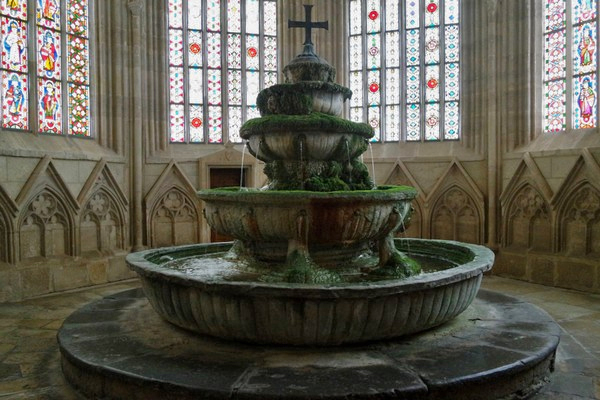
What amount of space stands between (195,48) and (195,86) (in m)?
0.79

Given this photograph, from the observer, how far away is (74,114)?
919cm

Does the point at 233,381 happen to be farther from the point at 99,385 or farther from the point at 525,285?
the point at 525,285

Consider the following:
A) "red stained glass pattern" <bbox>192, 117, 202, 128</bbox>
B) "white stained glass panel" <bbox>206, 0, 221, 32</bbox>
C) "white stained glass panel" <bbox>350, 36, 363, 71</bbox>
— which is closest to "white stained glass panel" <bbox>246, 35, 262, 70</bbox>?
"white stained glass panel" <bbox>206, 0, 221, 32</bbox>

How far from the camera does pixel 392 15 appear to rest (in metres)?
11.0

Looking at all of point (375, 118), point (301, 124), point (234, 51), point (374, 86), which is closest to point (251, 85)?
point (234, 51)

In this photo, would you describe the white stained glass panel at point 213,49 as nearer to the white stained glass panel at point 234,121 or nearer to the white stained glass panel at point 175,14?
the white stained glass panel at point 175,14

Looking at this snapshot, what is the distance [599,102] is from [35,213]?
921 centimetres

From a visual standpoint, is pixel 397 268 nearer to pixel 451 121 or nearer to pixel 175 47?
pixel 451 121

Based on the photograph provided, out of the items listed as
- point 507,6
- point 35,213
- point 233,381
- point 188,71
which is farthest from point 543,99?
point 35,213

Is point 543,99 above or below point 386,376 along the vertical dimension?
above

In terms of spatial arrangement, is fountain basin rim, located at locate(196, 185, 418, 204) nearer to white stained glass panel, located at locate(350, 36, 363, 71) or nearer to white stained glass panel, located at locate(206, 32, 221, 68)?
white stained glass panel, located at locate(206, 32, 221, 68)

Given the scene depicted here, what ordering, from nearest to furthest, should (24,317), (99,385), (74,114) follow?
(99,385) < (24,317) < (74,114)

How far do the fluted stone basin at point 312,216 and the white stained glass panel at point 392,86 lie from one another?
6392 mm

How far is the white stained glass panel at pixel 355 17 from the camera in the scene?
444 inches
